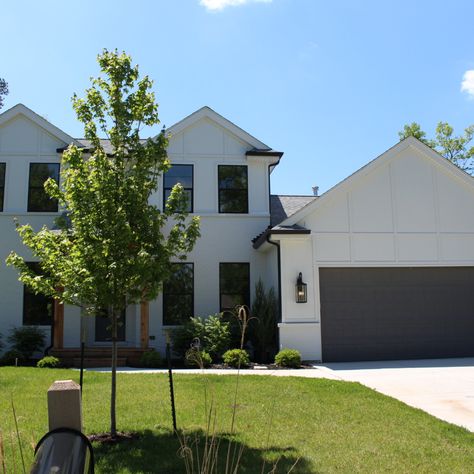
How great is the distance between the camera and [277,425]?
689 centimetres

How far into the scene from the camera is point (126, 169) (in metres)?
6.92

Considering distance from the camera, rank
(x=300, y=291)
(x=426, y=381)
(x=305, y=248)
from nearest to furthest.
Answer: (x=426, y=381)
(x=300, y=291)
(x=305, y=248)

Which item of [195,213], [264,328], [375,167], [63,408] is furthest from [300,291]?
[63,408]

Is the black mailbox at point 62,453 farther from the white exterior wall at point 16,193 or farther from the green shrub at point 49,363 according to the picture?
the white exterior wall at point 16,193

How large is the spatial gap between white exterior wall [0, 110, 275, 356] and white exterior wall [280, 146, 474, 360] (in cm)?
247

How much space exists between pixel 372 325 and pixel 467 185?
5.20 meters

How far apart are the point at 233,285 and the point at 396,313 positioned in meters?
4.97

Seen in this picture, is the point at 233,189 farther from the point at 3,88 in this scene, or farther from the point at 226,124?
the point at 3,88

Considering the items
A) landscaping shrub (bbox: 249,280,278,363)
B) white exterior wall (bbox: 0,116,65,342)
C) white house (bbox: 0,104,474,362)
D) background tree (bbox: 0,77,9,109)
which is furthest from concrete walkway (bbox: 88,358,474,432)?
background tree (bbox: 0,77,9,109)

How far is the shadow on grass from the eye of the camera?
5180 mm

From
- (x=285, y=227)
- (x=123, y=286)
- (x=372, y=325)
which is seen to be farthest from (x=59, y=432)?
(x=372, y=325)

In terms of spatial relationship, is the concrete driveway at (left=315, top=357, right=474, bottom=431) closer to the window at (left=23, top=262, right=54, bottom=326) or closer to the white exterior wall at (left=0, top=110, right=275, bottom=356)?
the white exterior wall at (left=0, top=110, right=275, bottom=356)

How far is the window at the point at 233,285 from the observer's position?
16.1 meters

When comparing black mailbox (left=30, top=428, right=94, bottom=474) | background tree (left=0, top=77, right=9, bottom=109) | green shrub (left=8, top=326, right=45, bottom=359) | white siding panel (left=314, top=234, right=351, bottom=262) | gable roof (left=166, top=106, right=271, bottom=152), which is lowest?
green shrub (left=8, top=326, right=45, bottom=359)
